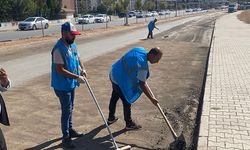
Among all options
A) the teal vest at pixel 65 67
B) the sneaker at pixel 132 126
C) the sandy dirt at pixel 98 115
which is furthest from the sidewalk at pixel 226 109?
the teal vest at pixel 65 67

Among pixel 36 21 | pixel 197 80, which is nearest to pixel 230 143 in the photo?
pixel 197 80

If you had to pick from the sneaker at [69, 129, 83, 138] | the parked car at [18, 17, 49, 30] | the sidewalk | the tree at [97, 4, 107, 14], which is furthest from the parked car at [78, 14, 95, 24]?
the sneaker at [69, 129, 83, 138]

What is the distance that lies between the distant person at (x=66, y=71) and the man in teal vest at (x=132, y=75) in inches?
25.8

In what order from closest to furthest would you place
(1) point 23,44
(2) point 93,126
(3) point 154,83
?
(2) point 93,126
(3) point 154,83
(1) point 23,44

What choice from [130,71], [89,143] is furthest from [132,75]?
[89,143]

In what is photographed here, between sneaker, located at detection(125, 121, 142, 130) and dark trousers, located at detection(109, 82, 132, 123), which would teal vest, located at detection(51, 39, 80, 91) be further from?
sneaker, located at detection(125, 121, 142, 130)

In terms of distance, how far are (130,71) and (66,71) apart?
0.97 meters

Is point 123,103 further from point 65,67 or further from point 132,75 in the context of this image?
point 65,67

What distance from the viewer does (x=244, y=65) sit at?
12.0m

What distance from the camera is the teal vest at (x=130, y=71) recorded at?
5250 mm

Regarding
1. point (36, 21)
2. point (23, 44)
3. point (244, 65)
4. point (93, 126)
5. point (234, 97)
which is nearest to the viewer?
point (93, 126)

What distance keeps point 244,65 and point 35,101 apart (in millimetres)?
7150

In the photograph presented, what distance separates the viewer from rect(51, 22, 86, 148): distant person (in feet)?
16.0

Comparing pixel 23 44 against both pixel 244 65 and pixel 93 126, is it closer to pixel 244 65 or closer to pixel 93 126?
pixel 244 65
